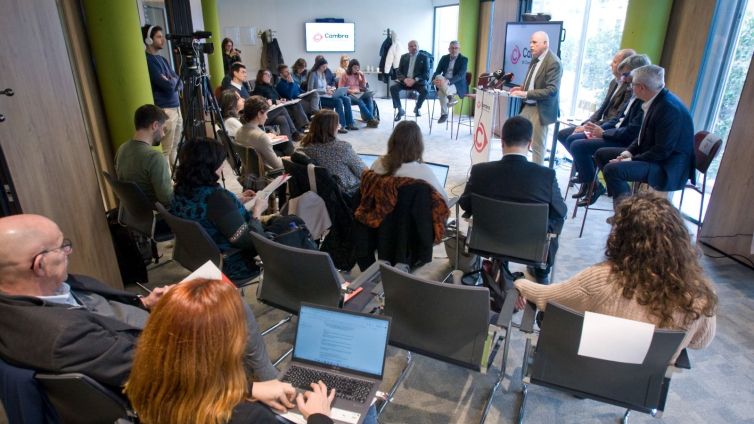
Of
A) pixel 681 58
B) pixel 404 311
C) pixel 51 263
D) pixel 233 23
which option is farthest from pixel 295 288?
pixel 233 23

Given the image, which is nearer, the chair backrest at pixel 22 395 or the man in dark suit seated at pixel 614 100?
the chair backrest at pixel 22 395

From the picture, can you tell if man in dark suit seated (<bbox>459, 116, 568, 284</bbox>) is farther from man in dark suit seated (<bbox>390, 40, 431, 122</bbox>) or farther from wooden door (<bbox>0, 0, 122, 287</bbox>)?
man in dark suit seated (<bbox>390, 40, 431, 122</bbox>)

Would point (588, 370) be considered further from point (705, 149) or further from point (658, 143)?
point (705, 149)

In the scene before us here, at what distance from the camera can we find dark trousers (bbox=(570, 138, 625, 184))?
4.36 m

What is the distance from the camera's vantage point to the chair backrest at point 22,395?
4.17ft

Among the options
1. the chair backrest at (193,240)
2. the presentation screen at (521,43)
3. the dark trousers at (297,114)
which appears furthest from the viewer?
the dark trousers at (297,114)

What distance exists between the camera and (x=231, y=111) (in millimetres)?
4824

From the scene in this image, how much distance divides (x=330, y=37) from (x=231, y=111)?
7.27 meters

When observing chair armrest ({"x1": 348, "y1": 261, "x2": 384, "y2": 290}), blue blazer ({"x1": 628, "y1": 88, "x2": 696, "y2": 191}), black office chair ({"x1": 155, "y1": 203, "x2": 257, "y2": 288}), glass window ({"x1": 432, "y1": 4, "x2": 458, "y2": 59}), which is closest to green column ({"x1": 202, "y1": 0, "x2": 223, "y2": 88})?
glass window ({"x1": 432, "y1": 4, "x2": 458, "y2": 59})

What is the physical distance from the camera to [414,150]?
2.77 metres

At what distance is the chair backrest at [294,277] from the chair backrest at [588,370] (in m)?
0.91

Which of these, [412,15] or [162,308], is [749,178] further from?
[412,15]

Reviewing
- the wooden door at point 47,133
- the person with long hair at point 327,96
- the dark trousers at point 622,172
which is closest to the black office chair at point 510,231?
the dark trousers at point 622,172

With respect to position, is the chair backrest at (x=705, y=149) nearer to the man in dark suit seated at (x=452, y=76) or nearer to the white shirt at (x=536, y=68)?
the white shirt at (x=536, y=68)
